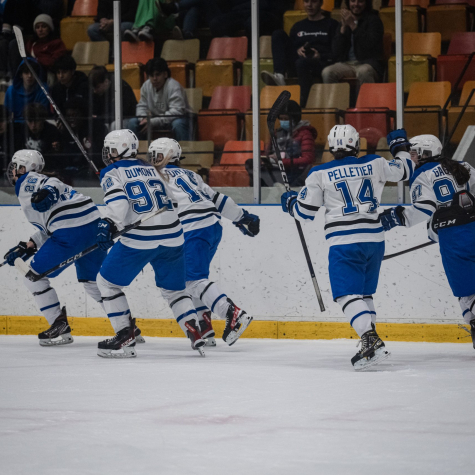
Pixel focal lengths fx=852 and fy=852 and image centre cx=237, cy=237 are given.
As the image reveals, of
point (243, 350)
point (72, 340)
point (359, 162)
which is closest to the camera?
point (359, 162)

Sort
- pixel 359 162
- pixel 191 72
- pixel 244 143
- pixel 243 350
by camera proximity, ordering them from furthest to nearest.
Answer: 1. pixel 191 72
2. pixel 244 143
3. pixel 243 350
4. pixel 359 162

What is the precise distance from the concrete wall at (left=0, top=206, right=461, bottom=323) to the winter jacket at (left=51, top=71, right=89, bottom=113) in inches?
36.2

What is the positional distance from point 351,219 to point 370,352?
0.67 m

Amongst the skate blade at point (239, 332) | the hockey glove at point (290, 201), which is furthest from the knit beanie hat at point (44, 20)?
the skate blade at point (239, 332)

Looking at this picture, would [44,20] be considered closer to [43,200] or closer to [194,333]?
[43,200]

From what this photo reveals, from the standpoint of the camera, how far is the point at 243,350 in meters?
4.90

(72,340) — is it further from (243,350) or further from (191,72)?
(191,72)

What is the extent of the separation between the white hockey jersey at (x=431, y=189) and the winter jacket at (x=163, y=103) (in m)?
2.10

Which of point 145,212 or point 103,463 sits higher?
point 145,212

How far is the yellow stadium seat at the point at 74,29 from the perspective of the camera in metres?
6.78

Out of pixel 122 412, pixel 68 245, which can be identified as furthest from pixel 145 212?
pixel 122 412

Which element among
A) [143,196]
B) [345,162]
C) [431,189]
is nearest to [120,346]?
[143,196]

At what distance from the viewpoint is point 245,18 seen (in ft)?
20.0

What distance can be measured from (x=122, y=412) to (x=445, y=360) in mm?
1961
